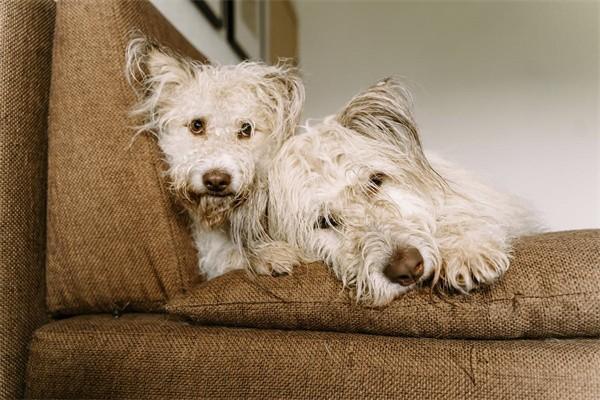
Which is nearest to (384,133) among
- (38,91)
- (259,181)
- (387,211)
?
(387,211)

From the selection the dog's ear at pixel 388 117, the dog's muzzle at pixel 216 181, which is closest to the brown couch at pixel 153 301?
the dog's muzzle at pixel 216 181

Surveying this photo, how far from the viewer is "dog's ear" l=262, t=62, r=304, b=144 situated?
1.43m

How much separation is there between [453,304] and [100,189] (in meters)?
0.85

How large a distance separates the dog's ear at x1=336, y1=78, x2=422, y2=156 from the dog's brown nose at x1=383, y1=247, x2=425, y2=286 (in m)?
0.37

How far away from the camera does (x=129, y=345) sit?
1.05 meters

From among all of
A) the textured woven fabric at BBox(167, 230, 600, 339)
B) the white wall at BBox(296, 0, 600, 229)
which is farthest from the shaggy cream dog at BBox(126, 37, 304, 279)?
the white wall at BBox(296, 0, 600, 229)

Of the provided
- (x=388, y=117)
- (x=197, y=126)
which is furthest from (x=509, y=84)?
(x=197, y=126)

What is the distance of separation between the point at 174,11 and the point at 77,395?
160cm

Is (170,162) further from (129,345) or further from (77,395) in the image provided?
(77,395)

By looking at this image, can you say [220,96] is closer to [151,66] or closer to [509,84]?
[151,66]

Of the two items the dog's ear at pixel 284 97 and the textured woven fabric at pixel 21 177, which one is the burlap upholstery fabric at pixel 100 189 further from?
the dog's ear at pixel 284 97

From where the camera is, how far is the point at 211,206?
1264mm

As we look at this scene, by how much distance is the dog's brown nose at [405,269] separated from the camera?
3.25ft

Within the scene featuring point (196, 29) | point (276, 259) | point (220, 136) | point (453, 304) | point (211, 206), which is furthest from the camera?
point (196, 29)
